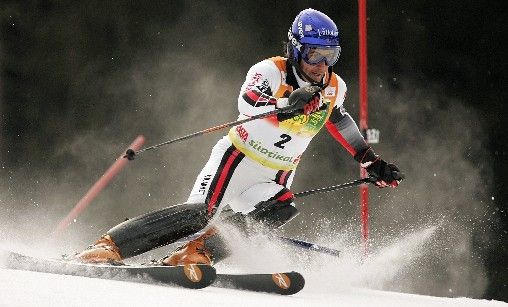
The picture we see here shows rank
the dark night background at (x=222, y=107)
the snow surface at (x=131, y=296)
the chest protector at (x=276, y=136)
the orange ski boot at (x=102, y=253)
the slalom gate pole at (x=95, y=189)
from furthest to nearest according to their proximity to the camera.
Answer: the slalom gate pole at (x=95, y=189) → the dark night background at (x=222, y=107) → the chest protector at (x=276, y=136) → the orange ski boot at (x=102, y=253) → the snow surface at (x=131, y=296)

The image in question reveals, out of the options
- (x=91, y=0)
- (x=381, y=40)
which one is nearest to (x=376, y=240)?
(x=381, y=40)

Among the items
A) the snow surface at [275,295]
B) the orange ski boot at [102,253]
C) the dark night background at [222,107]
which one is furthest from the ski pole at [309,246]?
the dark night background at [222,107]

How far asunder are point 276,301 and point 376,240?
97.5 inches

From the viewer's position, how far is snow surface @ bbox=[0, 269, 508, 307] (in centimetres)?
300

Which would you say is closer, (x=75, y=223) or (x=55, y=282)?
(x=55, y=282)

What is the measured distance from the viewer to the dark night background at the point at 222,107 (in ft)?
19.7

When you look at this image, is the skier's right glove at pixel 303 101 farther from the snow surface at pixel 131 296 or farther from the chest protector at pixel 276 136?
the snow surface at pixel 131 296

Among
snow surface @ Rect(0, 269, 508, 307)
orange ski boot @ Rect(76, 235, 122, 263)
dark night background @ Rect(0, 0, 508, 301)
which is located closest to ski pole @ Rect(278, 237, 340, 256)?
snow surface @ Rect(0, 269, 508, 307)

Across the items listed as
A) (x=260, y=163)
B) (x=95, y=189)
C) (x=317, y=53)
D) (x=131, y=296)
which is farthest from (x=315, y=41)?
(x=95, y=189)

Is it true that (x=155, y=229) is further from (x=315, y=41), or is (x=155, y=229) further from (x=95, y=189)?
(x=95, y=189)

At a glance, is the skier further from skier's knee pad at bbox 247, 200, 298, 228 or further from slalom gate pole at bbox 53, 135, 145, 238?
slalom gate pole at bbox 53, 135, 145, 238

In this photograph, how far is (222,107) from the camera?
22.4 feet

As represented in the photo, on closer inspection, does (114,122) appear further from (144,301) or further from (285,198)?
(144,301)

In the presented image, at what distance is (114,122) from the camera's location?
7.12m
